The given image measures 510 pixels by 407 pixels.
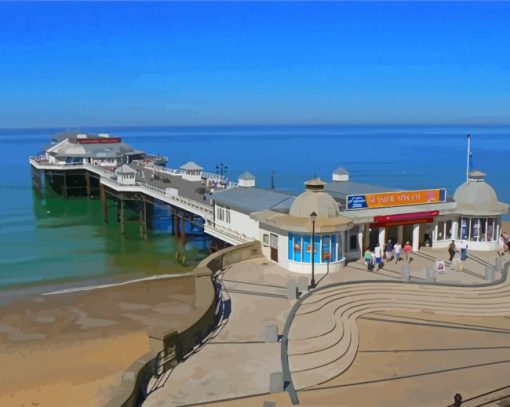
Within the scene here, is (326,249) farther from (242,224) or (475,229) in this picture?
(475,229)

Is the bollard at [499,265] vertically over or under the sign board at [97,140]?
under

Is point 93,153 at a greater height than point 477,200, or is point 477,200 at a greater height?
point 93,153

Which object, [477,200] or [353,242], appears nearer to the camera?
[353,242]

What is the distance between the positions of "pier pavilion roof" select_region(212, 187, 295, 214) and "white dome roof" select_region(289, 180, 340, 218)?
2.35m

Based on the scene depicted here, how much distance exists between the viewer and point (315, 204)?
24531 millimetres

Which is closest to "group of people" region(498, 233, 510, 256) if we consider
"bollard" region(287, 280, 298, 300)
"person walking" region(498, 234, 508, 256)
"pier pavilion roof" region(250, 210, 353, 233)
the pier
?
"person walking" region(498, 234, 508, 256)

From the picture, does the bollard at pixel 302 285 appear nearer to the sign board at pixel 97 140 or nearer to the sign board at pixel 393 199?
the sign board at pixel 393 199

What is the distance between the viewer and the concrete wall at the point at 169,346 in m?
12.5

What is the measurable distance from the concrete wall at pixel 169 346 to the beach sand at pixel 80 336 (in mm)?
401

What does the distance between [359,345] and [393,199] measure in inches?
433

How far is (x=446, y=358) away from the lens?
1652cm

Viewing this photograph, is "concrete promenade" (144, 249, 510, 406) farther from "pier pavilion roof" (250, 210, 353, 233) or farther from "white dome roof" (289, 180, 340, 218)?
"white dome roof" (289, 180, 340, 218)

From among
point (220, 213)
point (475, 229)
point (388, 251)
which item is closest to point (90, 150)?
point (220, 213)

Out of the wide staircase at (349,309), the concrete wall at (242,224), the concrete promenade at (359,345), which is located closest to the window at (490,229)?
the concrete promenade at (359,345)
